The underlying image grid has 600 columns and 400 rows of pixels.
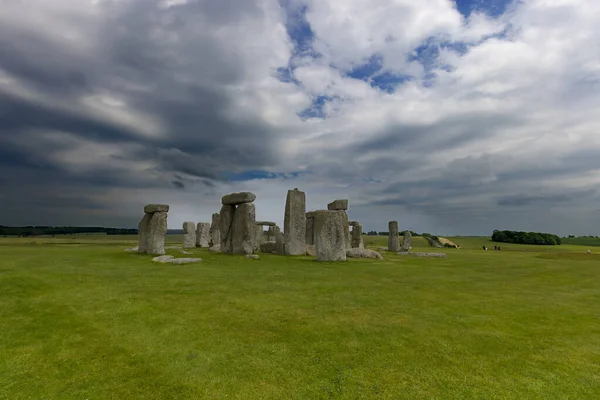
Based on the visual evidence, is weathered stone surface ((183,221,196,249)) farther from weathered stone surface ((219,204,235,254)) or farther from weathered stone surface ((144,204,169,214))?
weathered stone surface ((144,204,169,214))

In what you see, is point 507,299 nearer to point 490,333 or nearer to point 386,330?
point 490,333

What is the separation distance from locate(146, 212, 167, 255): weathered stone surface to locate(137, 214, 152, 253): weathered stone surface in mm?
286

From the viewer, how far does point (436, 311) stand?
27.0 feet

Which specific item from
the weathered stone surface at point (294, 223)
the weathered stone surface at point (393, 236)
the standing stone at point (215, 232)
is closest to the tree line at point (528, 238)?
the weathered stone surface at point (393, 236)

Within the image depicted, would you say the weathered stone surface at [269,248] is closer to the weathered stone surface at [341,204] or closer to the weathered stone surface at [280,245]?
the weathered stone surface at [280,245]

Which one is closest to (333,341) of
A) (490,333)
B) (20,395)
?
(490,333)

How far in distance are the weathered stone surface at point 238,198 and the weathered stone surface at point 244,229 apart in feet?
1.10

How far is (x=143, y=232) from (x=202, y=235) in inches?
529

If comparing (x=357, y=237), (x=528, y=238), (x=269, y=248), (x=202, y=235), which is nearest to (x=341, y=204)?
(x=269, y=248)

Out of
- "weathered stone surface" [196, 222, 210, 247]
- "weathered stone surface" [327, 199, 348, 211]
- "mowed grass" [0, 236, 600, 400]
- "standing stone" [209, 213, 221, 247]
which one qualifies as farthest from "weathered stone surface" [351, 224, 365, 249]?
"mowed grass" [0, 236, 600, 400]

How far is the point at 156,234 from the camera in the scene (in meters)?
21.0

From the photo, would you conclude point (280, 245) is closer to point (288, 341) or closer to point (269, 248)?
point (269, 248)

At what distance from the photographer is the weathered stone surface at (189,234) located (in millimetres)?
34000

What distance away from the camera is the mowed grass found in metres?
4.70
